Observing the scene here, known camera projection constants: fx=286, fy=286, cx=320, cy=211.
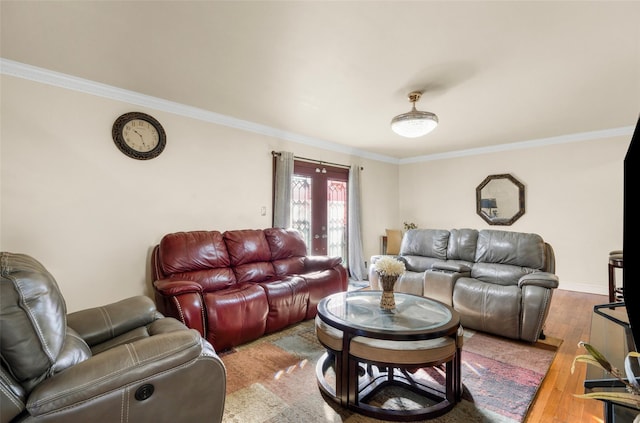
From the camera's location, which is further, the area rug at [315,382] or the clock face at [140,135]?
the clock face at [140,135]

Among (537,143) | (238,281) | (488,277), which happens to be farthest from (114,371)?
(537,143)

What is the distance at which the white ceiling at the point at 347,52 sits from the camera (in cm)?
175

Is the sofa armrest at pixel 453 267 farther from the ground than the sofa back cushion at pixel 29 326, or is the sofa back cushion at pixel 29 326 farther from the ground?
the sofa back cushion at pixel 29 326

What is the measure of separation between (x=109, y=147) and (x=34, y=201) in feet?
2.48

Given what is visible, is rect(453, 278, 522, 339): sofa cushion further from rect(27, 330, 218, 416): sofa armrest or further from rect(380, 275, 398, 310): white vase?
rect(27, 330, 218, 416): sofa armrest

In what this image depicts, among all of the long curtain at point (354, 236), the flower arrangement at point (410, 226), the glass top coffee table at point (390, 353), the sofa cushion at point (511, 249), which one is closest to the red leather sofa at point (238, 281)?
the glass top coffee table at point (390, 353)

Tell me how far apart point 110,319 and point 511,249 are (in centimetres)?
379

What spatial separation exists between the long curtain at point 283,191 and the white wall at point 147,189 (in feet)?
0.46

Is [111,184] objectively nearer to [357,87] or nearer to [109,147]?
[109,147]

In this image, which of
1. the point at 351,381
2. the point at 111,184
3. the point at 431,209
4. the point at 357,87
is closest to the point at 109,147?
the point at 111,184

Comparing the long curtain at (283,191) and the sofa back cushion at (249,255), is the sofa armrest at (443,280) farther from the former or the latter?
the long curtain at (283,191)

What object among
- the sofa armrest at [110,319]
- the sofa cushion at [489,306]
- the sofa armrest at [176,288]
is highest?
the sofa armrest at [176,288]

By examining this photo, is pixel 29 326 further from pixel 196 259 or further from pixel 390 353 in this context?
pixel 196 259

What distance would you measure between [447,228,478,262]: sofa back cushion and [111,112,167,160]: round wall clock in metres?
3.71
